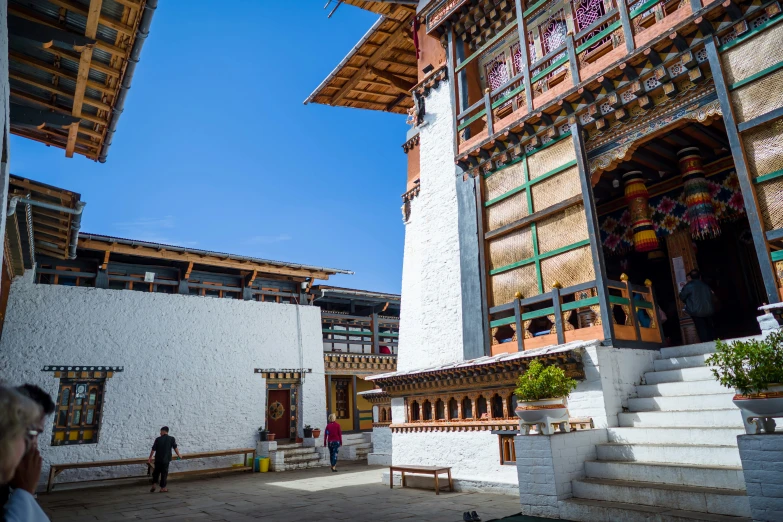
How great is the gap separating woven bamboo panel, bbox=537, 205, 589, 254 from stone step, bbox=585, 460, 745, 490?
10.8ft

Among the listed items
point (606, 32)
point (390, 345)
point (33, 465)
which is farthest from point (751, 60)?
point (390, 345)

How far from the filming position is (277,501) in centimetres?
793

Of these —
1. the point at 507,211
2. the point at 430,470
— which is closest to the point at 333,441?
the point at 430,470

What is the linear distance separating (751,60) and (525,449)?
17.1ft

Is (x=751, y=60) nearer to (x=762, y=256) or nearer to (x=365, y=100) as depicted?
(x=762, y=256)

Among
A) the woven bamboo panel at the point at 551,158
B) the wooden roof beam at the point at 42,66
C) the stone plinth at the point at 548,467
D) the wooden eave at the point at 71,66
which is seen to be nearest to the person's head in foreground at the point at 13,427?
the stone plinth at the point at 548,467

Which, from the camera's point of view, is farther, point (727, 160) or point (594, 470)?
point (727, 160)

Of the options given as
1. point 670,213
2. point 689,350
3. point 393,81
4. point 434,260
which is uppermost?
point 393,81

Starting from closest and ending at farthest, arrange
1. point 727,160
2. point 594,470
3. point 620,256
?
point 594,470 → point 727,160 → point 620,256

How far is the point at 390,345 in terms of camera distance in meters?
20.2

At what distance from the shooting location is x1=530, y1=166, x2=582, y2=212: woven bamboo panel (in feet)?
24.9

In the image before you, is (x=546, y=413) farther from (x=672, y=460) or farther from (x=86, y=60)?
(x=86, y=60)

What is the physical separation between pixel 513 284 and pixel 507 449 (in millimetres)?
2611

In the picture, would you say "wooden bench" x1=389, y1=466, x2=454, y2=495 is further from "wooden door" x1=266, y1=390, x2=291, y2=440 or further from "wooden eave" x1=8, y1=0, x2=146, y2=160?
"wooden door" x1=266, y1=390, x2=291, y2=440
